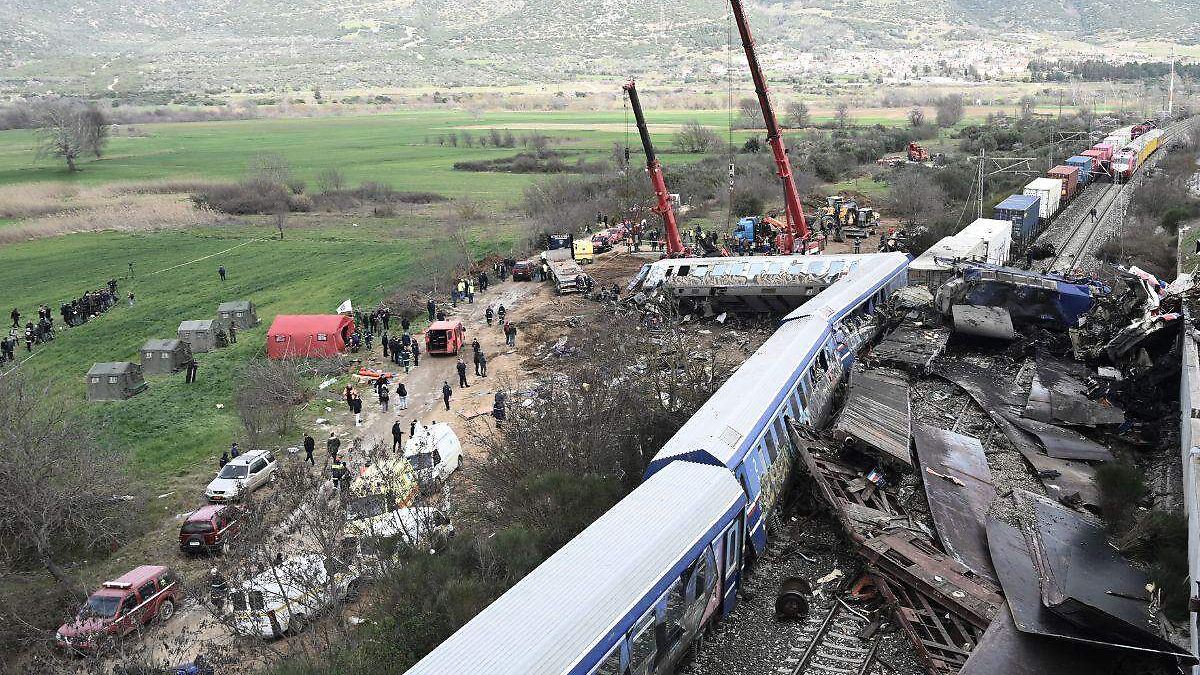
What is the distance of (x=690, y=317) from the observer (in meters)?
33.3

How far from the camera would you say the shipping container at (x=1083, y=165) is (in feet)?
183

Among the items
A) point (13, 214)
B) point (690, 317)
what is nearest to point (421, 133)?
point (13, 214)

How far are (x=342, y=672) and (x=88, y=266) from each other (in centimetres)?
5014

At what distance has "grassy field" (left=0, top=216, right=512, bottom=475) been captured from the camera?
27.1 meters

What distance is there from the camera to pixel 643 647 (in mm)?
11000

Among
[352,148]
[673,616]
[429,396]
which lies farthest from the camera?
[352,148]

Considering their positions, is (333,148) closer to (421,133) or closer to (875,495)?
(421,133)

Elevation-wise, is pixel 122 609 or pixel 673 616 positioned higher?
pixel 673 616

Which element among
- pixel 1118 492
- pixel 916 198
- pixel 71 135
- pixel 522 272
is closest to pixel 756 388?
pixel 1118 492

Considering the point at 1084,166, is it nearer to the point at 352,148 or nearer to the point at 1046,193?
the point at 1046,193

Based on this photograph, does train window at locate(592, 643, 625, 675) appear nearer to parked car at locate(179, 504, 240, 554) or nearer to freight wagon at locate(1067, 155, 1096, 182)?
parked car at locate(179, 504, 240, 554)

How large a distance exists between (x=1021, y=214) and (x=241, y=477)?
3580cm

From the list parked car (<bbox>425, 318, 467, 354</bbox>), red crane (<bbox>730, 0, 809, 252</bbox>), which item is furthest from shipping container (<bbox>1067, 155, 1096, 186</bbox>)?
parked car (<bbox>425, 318, 467, 354</bbox>)

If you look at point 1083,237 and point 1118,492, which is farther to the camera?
point 1083,237
